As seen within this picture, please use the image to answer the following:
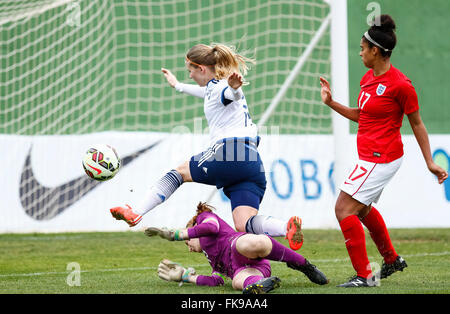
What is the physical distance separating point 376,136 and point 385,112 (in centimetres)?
18

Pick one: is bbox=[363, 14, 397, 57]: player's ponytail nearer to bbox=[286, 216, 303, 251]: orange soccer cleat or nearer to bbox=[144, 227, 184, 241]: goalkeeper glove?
bbox=[286, 216, 303, 251]: orange soccer cleat

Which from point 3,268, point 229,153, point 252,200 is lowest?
point 3,268

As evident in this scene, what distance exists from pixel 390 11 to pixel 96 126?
5.14 metres

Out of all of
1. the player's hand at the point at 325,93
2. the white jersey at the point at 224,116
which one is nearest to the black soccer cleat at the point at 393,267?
the player's hand at the point at 325,93

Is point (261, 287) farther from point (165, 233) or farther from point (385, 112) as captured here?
point (385, 112)

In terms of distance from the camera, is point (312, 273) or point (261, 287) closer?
point (261, 287)

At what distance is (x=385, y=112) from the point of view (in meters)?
5.46

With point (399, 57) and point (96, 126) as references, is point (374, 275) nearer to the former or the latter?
point (96, 126)

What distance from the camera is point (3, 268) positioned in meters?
6.89

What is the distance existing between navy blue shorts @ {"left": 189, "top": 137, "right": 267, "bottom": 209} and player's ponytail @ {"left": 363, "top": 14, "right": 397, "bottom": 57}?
120 cm

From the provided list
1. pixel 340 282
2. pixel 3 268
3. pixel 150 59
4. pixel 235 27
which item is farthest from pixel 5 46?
pixel 340 282

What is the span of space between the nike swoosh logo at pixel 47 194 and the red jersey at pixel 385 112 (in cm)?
566

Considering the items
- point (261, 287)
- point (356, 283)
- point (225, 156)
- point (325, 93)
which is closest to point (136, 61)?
point (225, 156)

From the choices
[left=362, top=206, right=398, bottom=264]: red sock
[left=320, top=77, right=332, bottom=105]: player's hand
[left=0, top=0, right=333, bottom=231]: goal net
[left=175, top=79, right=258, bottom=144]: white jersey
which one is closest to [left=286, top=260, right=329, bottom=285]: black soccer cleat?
[left=362, top=206, right=398, bottom=264]: red sock
